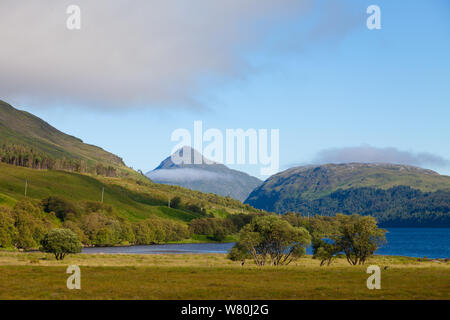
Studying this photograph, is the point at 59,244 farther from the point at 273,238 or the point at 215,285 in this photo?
the point at 215,285

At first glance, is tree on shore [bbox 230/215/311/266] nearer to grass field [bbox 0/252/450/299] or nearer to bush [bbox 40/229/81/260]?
grass field [bbox 0/252/450/299]

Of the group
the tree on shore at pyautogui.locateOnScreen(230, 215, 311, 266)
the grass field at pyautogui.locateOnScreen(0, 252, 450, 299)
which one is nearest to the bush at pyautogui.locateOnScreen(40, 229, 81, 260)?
the tree on shore at pyautogui.locateOnScreen(230, 215, 311, 266)

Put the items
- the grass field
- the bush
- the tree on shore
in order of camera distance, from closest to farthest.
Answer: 1. the grass field
2. the tree on shore
3. the bush

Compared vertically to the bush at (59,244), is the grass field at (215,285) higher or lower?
higher

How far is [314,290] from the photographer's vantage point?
40594 millimetres

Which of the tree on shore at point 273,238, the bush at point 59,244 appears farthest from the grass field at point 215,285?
the bush at point 59,244

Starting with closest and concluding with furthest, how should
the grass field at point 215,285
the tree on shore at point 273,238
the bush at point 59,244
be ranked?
the grass field at point 215,285 → the tree on shore at point 273,238 → the bush at point 59,244

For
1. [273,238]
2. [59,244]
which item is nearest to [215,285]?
[273,238]

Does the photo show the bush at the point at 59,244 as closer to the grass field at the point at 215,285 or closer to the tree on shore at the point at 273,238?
the tree on shore at the point at 273,238

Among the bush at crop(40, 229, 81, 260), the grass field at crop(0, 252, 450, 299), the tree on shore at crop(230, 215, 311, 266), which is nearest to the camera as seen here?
the grass field at crop(0, 252, 450, 299)

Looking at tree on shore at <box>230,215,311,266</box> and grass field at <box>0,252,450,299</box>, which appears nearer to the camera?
grass field at <box>0,252,450,299</box>

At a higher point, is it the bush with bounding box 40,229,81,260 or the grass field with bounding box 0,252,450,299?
the grass field with bounding box 0,252,450,299
